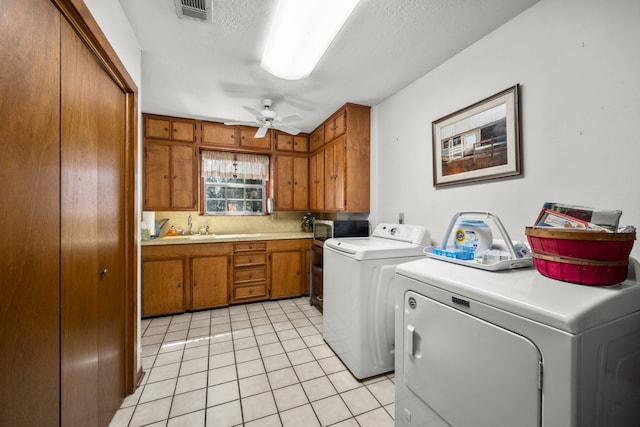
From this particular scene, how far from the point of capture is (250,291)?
341 centimetres

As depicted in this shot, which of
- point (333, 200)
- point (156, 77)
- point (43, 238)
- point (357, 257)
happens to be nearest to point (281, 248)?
point (333, 200)

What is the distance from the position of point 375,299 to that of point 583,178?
1399 mm

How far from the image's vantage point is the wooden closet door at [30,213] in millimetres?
772

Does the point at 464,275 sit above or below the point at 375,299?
above

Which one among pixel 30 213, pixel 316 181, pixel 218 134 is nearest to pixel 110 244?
pixel 30 213

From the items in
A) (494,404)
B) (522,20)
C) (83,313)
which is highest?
(522,20)

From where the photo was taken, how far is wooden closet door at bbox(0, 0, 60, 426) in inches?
30.4

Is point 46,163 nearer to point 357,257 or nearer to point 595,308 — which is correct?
point 357,257

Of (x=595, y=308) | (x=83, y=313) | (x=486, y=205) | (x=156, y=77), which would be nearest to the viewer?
(x=595, y=308)

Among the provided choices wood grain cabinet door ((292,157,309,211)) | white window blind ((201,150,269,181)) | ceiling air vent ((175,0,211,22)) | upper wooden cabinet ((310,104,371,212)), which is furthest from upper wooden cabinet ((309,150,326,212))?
ceiling air vent ((175,0,211,22))

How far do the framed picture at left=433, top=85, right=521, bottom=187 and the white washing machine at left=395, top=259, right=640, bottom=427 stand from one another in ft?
2.76

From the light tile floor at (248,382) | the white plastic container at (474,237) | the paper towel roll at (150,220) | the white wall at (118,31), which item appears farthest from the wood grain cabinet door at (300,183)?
the white plastic container at (474,237)

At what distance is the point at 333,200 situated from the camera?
323 cm

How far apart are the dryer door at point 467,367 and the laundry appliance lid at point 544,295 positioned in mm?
88
